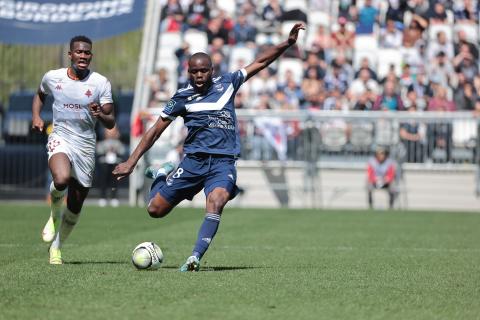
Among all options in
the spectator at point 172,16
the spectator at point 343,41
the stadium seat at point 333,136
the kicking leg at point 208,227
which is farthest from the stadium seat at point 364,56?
the kicking leg at point 208,227

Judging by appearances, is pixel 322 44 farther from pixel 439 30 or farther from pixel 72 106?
pixel 72 106

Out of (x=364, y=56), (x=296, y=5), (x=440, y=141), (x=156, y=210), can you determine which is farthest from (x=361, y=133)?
(x=156, y=210)

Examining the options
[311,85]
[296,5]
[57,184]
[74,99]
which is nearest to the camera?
[57,184]

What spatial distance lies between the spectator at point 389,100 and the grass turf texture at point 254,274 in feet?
25.2

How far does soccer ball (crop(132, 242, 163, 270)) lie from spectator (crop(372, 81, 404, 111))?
54.9 ft

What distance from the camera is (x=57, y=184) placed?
1110 centimetres

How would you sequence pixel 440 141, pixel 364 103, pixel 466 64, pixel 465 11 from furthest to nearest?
pixel 465 11 → pixel 466 64 → pixel 364 103 → pixel 440 141

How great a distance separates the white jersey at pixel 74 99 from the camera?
37.4ft

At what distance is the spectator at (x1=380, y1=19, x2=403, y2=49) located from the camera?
28828mm

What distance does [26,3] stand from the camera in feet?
87.7

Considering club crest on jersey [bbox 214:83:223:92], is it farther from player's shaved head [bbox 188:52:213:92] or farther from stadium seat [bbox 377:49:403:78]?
stadium seat [bbox 377:49:403:78]

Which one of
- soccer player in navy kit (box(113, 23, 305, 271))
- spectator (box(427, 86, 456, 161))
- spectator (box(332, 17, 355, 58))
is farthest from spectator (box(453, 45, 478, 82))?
soccer player in navy kit (box(113, 23, 305, 271))

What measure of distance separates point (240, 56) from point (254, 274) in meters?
19.5

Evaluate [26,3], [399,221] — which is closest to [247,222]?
[399,221]
